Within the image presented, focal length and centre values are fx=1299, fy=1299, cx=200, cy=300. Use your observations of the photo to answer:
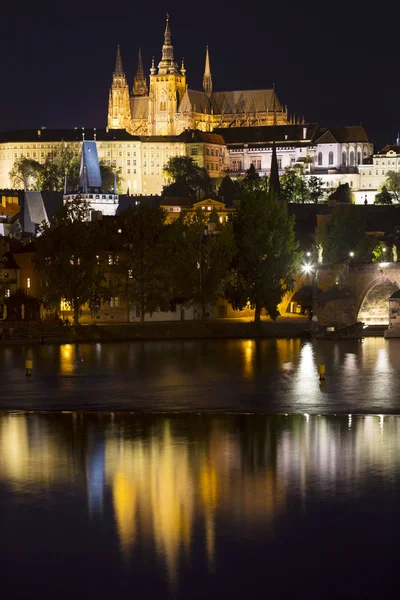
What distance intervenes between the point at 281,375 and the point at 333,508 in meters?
25.5

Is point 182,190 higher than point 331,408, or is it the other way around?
point 182,190

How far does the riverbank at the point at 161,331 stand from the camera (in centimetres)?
7094

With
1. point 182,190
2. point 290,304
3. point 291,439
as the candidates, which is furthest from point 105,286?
point 182,190

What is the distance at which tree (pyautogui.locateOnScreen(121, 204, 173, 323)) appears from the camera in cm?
7781

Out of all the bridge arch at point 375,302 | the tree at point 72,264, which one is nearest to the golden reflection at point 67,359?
the tree at point 72,264

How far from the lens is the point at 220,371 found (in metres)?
56.3

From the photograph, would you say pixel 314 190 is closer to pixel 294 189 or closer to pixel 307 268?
pixel 294 189

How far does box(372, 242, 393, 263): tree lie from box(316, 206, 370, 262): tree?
670 millimetres

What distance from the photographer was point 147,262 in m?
78.6

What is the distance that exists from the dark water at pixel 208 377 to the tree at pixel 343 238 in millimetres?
28399

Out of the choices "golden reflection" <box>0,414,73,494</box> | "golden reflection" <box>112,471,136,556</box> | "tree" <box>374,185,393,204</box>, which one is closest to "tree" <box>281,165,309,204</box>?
"tree" <box>374,185,393,204</box>

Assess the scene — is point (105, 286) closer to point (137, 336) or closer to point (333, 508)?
point (137, 336)

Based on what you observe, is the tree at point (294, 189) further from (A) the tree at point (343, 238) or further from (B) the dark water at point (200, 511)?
(B) the dark water at point (200, 511)

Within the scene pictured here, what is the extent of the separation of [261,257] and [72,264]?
→ 11588 millimetres
